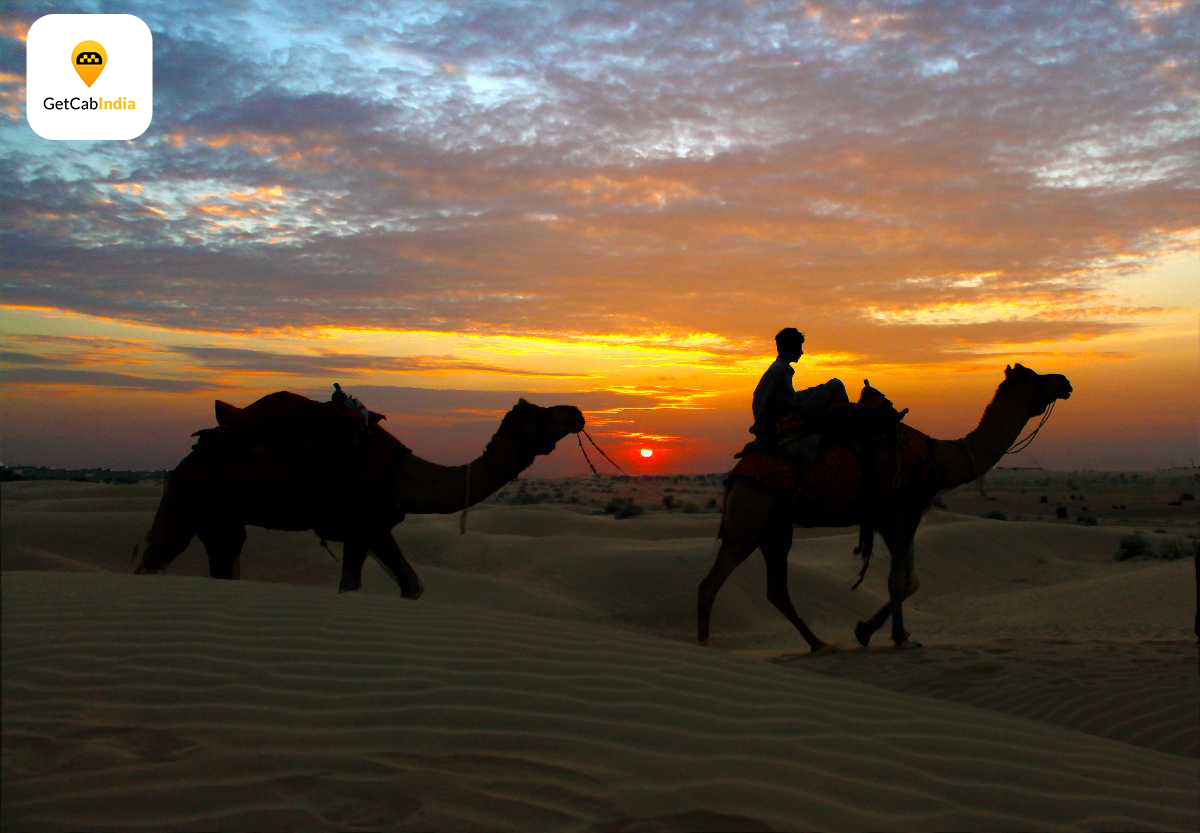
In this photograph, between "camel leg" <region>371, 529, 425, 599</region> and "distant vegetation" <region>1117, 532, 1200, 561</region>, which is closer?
"camel leg" <region>371, 529, 425, 599</region>

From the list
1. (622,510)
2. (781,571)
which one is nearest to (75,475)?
(622,510)

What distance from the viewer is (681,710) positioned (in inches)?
183

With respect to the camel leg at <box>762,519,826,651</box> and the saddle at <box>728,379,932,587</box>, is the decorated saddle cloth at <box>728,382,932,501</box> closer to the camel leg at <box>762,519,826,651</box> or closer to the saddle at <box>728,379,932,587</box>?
the saddle at <box>728,379,932,587</box>

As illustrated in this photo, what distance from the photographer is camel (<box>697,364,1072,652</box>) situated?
9.79m

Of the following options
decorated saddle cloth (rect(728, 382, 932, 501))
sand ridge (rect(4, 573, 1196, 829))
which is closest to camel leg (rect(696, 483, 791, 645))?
decorated saddle cloth (rect(728, 382, 932, 501))

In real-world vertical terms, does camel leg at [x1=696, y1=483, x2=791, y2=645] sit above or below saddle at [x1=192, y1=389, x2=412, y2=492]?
below

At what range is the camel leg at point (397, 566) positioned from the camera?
9.58 m

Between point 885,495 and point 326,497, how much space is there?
208 inches

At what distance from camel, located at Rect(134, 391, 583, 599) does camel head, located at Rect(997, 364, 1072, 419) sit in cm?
460

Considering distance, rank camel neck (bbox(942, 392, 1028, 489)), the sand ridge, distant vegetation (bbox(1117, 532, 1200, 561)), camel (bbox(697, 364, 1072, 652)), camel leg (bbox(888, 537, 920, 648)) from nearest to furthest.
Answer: the sand ridge, camel (bbox(697, 364, 1072, 652)), camel leg (bbox(888, 537, 920, 648)), camel neck (bbox(942, 392, 1028, 489)), distant vegetation (bbox(1117, 532, 1200, 561))

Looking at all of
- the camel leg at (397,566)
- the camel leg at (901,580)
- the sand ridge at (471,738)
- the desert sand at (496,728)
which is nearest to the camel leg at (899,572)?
the camel leg at (901,580)

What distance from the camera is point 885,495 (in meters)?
10.0

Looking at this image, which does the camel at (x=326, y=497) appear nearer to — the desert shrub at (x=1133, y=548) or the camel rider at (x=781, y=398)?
the camel rider at (x=781, y=398)

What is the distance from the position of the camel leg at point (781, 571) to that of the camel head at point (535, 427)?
7.15ft
